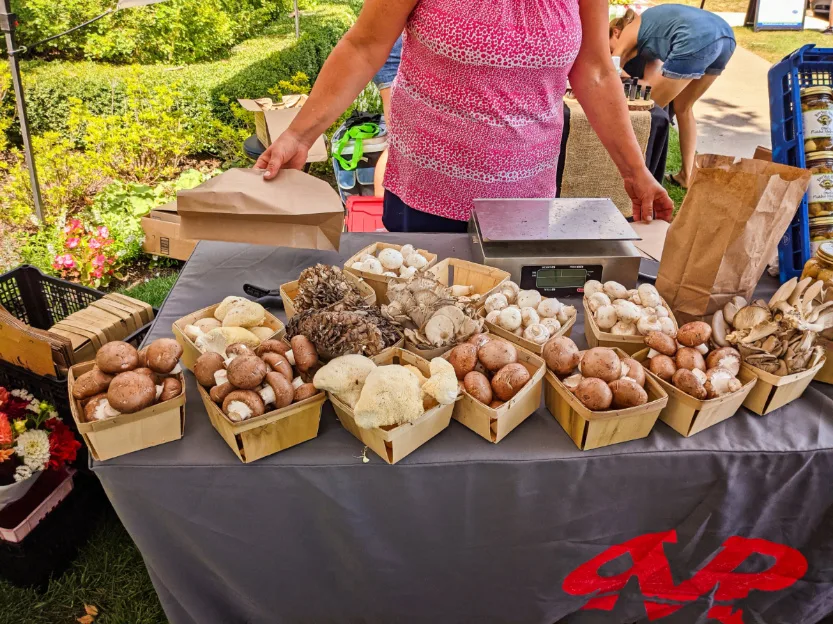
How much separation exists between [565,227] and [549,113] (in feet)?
1.74

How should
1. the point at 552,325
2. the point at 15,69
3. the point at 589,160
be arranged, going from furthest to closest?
the point at 589,160
the point at 15,69
the point at 552,325

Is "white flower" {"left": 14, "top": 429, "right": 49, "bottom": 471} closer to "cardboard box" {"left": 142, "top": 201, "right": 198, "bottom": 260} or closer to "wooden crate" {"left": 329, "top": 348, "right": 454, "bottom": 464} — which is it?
"wooden crate" {"left": 329, "top": 348, "right": 454, "bottom": 464}

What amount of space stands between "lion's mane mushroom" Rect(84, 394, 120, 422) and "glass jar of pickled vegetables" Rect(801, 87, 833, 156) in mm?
2068

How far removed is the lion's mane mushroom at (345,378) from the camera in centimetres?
126

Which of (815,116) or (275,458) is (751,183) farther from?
(275,458)

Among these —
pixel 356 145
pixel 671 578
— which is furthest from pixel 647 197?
pixel 356 145

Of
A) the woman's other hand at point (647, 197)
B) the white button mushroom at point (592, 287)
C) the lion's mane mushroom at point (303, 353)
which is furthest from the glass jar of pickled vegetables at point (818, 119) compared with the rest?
the lion's mane mushroom at point (303, 353)

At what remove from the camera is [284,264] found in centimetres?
210

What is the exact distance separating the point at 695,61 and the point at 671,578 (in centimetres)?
433

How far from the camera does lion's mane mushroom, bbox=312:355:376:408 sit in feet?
4.13

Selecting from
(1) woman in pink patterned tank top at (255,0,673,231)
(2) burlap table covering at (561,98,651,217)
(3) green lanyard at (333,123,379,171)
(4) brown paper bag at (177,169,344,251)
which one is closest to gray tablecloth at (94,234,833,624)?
(4) brown paper bag at (177,169,344,251)

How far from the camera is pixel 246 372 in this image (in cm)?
125

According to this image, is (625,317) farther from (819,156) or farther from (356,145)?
(356,145)

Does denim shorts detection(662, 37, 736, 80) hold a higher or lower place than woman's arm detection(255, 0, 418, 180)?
lower
